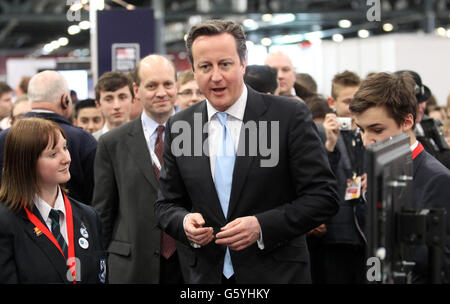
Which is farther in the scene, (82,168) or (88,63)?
(88,63)

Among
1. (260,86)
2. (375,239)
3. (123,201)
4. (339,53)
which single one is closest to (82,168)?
(123,201)

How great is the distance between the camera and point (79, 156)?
4.38m

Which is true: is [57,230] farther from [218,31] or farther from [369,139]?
[369,139]

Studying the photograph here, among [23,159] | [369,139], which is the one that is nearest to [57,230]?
[23,159]

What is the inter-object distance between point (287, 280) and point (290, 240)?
16 centimetres

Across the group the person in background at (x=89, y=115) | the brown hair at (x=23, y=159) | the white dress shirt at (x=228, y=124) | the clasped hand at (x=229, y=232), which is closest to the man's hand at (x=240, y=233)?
the clasped hand at (x=229, y=232)

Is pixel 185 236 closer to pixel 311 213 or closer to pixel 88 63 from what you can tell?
pixel 311 213

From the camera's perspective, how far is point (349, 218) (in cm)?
454

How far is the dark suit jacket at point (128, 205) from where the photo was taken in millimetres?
3830

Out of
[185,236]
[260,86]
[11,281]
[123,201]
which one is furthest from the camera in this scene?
[260,86]

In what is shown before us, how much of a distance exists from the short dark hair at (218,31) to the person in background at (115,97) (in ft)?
7.86

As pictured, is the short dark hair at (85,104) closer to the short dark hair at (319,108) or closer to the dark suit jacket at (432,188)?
the short dark hair at (319,108)

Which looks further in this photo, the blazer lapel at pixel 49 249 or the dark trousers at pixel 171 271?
the dark trousers at pixel 171 271

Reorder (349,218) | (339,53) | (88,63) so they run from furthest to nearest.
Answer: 1. (339,53)
2. (88,63)
3. (349,218)
